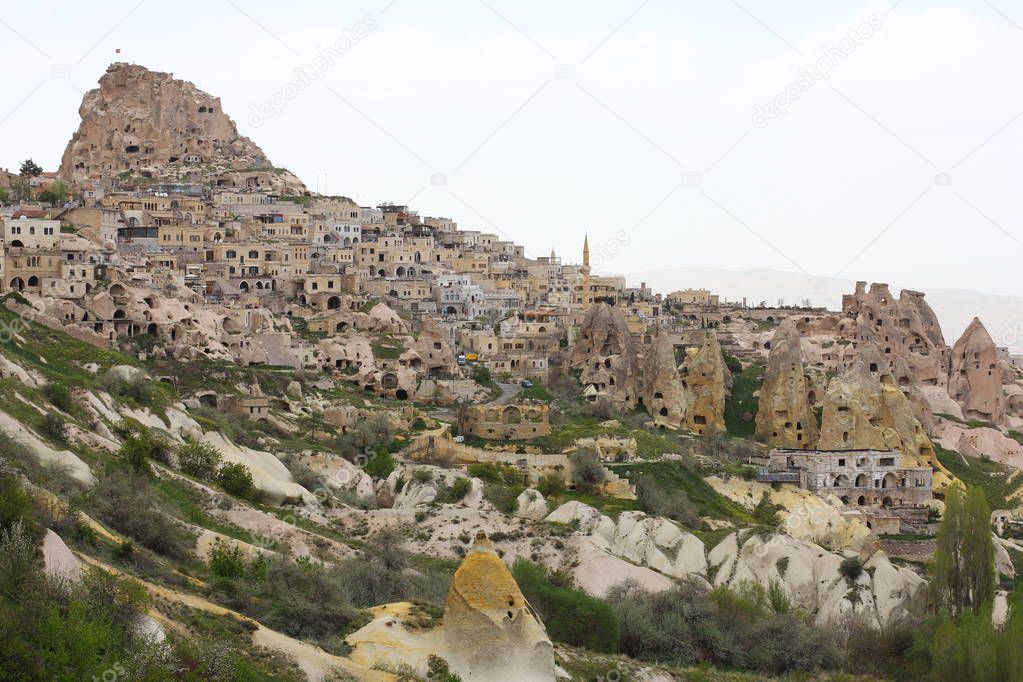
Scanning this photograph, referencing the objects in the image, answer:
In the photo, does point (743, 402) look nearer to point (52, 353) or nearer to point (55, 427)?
point (52, 353)

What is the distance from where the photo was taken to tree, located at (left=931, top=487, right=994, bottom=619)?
4256 cm

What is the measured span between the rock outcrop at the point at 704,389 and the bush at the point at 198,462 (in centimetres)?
3552

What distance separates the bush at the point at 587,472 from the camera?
54.5 metres

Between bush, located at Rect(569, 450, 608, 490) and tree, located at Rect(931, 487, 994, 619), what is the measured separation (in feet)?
46.5

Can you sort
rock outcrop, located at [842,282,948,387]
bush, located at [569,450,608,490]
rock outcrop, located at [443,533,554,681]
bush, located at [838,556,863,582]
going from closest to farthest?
rock outcrop, located at [443,533,554,681] < bush, located at [838,556,863,582] < bush, located at [569,450,608,490] < rock outcrop, located at [842,282,948,387]

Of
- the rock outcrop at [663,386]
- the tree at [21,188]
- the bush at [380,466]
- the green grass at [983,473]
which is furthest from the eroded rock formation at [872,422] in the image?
the tree at [21,188]

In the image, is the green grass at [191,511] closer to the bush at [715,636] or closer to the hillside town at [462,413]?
the hillside town at [462,413]

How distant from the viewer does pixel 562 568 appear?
41.4m

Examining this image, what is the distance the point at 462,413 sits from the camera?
6050 cm

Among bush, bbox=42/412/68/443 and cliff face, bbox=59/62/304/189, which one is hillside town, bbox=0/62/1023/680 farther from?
cliff face, bbox=59/62/304/189

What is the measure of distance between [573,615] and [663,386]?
3939 centimetres

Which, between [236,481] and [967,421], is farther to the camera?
[967,421]

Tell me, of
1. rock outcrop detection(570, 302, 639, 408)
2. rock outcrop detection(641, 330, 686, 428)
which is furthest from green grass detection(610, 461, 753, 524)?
rock outcrop detection(570, 302, 639, 408)

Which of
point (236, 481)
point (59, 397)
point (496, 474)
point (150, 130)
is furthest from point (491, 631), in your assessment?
point (150, 130)
